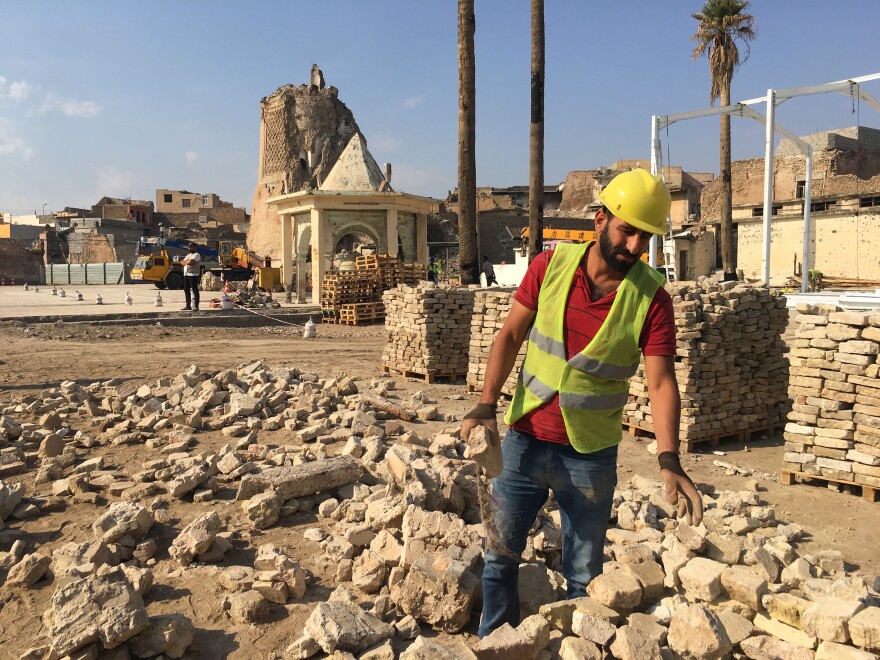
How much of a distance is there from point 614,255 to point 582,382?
0.52 metres

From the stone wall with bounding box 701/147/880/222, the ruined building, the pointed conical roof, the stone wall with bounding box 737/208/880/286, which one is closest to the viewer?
the pointed conical roof

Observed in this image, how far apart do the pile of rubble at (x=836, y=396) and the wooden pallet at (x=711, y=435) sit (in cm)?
101

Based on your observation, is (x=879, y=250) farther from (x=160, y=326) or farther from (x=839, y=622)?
(x=839, y=622)

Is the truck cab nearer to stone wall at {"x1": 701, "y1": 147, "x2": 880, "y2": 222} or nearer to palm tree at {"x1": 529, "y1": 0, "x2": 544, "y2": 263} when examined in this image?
palm tree at {"x1": 529, "y1": 0, "x2": 544, "y2": 263}

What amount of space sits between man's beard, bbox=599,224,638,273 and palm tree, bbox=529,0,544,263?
10604 millimetres

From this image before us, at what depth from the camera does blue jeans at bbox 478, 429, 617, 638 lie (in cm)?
264

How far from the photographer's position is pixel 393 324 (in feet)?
34.9

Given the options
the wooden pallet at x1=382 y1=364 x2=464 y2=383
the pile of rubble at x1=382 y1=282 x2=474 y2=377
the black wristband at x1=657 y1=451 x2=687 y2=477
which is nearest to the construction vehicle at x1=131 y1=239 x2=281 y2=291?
the wooden pallet at x1=382 y1=364 x2=464 y2=383

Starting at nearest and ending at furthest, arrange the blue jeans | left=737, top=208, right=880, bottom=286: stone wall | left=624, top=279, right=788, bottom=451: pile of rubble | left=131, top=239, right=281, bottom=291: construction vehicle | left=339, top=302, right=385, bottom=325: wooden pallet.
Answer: the blue jeans, left=624, top=279, right=788, bottom=451: pile of rubble, left=339, top=302, right=385, bottom=325: wooden pallet, left=737, top=208, right=880, bottom=286: stone wall, left=131, top=239, right=281, bottom=291: construction vehicle

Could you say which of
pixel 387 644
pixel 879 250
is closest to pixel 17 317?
pixel 387 644

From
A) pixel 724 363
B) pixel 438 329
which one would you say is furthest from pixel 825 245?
pixel 724 363

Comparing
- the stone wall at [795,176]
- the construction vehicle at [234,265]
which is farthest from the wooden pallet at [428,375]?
the stone wall at [795,176]

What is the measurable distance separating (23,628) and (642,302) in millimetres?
3438

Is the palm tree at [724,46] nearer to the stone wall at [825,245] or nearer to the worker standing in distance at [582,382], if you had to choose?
the stone wall at [825,245]
